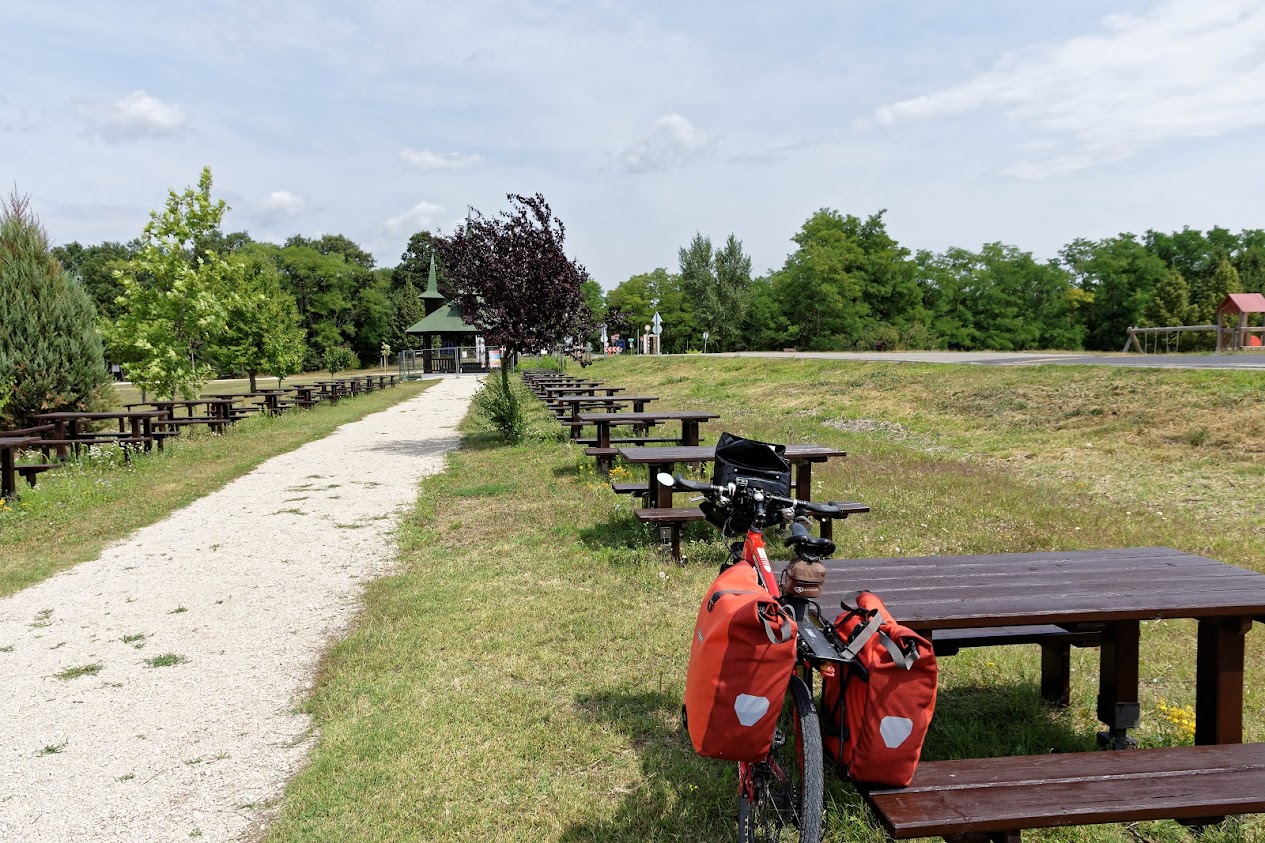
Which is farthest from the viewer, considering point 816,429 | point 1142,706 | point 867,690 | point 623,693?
point 816,429

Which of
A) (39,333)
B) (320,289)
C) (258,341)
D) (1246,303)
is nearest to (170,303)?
(39,333)

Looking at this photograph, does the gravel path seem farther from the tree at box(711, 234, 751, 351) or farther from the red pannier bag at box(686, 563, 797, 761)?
the tree at box(711, 234, 751, 351)

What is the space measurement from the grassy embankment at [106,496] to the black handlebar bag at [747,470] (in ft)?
19.6

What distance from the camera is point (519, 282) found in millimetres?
13164

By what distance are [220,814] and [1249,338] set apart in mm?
32678

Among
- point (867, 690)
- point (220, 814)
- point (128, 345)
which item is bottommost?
point (220, 814)

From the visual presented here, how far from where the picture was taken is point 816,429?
14570 mm

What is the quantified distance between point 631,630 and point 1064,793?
109 inches

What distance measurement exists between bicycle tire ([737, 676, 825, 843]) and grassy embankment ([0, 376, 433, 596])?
6.06 m

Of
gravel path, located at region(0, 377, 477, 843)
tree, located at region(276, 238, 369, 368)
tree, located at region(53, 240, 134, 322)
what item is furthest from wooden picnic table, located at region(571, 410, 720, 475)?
tree, located at region(276, 238, 369, 368)

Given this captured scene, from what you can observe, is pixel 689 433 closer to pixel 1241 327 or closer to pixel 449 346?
pixel 1241 327

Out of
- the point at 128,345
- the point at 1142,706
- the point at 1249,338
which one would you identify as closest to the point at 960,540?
the point at 1142,706

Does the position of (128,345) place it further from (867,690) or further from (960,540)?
(867,690)

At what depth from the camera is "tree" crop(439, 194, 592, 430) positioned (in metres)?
13.2
